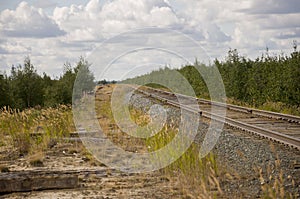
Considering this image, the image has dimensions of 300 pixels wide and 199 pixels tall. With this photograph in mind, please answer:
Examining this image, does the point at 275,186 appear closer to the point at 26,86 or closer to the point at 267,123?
the point at 267,123

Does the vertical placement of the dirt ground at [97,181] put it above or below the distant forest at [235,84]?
below

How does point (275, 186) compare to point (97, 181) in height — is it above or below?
above

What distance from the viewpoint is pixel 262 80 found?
29.0 metres

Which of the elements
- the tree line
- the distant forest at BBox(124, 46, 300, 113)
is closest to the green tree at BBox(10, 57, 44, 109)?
the tree line

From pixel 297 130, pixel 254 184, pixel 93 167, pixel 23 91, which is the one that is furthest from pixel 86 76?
pixel 254 184

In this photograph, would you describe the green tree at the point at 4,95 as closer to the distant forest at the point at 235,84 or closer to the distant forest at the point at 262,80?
the distant forest at the point at 235,84

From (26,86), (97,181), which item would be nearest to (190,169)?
(97,181)

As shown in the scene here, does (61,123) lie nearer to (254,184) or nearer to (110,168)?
(110,168)

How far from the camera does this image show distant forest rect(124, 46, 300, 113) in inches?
985

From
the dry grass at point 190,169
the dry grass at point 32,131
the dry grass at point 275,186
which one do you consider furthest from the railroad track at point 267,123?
the dry grass at point 32,131

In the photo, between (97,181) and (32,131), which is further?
(32,131)

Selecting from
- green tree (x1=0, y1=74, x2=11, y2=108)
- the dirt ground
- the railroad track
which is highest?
green tree (x1=0, y1=74, x2=11, y2=108)

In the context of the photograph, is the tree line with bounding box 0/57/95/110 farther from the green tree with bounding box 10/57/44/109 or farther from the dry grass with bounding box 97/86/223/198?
the dry grass with bounding box 97/86/223/198

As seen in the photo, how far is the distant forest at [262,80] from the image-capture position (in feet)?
82.1
